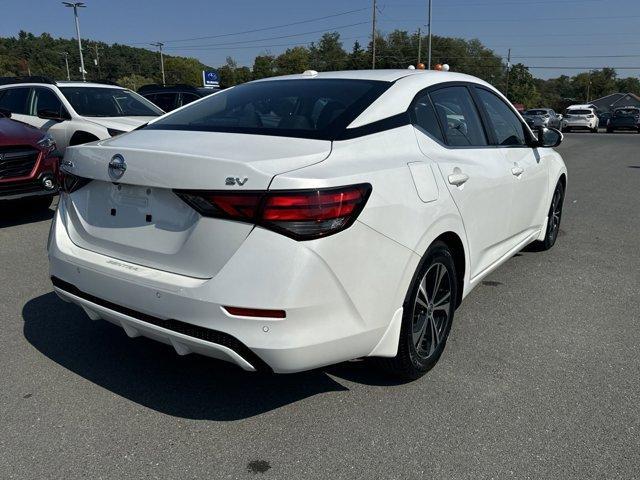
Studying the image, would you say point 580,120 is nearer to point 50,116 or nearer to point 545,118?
point 545,118

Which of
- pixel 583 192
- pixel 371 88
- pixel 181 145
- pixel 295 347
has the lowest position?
pixel 583 192

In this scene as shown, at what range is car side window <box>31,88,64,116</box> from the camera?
8844mm

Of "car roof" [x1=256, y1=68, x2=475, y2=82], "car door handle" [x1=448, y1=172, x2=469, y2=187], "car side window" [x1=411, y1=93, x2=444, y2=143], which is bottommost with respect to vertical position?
"car door handle" [x1=448, y1=172, x2=469, y2=187]

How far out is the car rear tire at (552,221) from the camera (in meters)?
5.48

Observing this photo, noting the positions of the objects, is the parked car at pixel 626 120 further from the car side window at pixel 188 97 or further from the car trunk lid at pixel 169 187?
the car trunk lid at pixel 169 187

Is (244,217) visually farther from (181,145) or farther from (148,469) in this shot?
(148,469)

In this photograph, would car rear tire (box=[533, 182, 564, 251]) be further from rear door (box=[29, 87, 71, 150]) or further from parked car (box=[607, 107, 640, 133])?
parked car (box=[607, 107, 640, 133])

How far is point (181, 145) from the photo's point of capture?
8.54ft

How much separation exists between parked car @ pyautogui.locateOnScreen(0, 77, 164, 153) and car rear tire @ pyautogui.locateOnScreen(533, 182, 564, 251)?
18.6 feet

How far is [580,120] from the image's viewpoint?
35.2 metres

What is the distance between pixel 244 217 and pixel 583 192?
898 cm

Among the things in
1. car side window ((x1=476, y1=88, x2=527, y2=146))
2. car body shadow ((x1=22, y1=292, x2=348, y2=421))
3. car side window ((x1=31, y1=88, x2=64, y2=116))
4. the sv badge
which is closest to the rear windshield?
the sv badge

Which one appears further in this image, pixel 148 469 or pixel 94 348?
pixel 94 348

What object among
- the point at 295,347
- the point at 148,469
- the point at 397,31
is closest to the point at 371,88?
the point at 295,347
